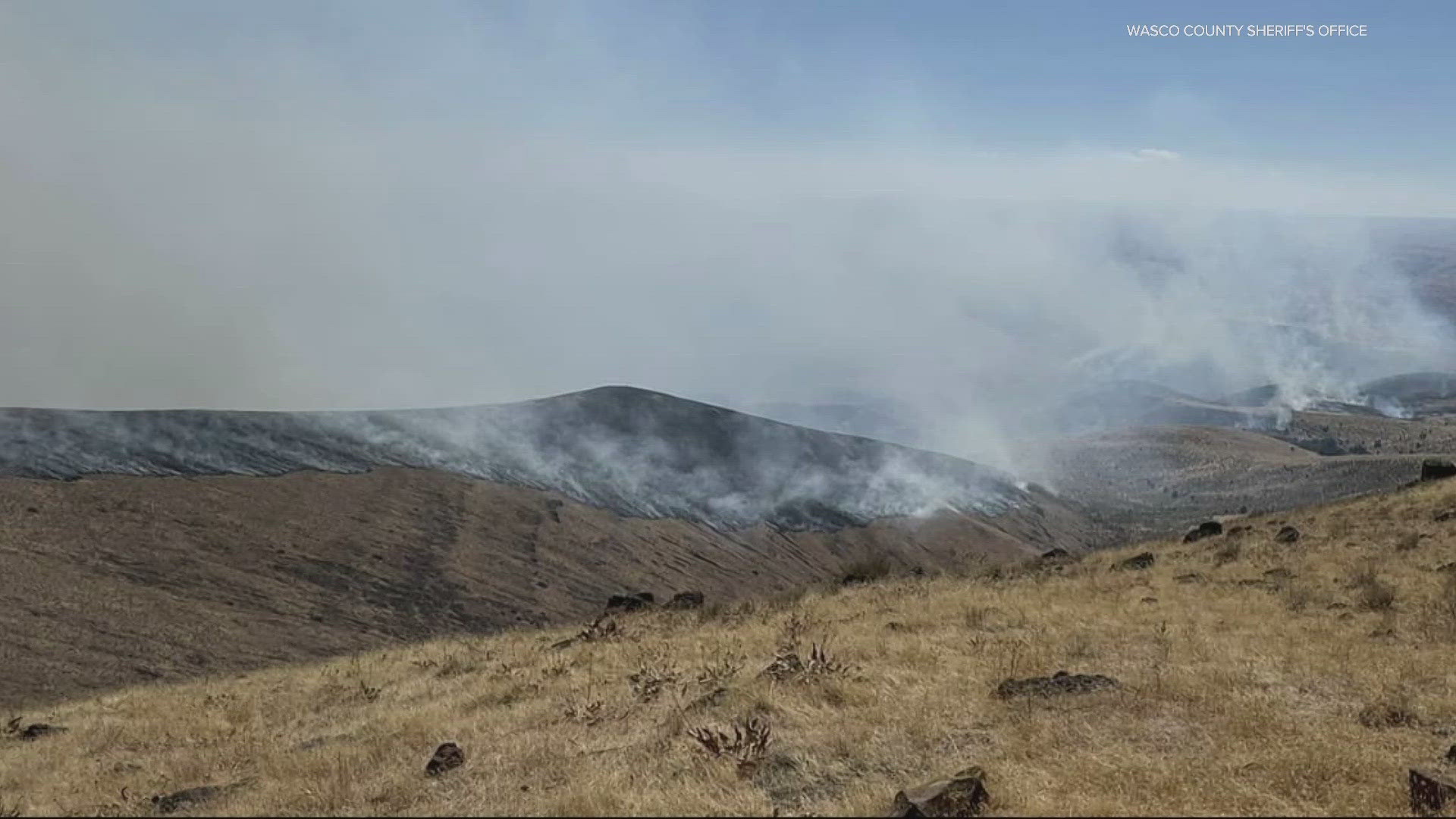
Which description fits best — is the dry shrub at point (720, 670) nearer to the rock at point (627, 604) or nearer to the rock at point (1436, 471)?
the rock at point (627, 604)

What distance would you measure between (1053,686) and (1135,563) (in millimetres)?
15008

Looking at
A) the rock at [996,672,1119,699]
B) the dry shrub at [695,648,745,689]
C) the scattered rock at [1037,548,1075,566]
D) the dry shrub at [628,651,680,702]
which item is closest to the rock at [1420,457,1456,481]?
the scattered rock at [1037,548,1075,566]

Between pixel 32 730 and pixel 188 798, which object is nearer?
pixel 188 798

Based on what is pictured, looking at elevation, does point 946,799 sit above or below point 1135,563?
above

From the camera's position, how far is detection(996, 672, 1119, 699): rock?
9.96 meters

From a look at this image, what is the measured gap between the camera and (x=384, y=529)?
50.1m

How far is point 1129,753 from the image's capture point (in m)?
7.86

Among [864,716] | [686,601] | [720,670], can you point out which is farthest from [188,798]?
[686,601]

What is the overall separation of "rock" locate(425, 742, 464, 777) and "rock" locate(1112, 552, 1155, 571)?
18051mm

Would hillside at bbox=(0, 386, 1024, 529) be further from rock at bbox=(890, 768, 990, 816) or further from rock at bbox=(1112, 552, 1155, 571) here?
rock at bbox=(890, 768, 990, 816)

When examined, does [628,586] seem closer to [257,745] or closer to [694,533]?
[694,533]

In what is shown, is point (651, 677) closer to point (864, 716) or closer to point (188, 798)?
point (864, 716)

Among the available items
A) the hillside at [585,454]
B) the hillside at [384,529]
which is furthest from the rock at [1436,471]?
the hillside at [585,454]

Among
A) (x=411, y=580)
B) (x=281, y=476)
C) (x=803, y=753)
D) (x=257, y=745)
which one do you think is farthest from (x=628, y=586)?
(x=803, y=753)
